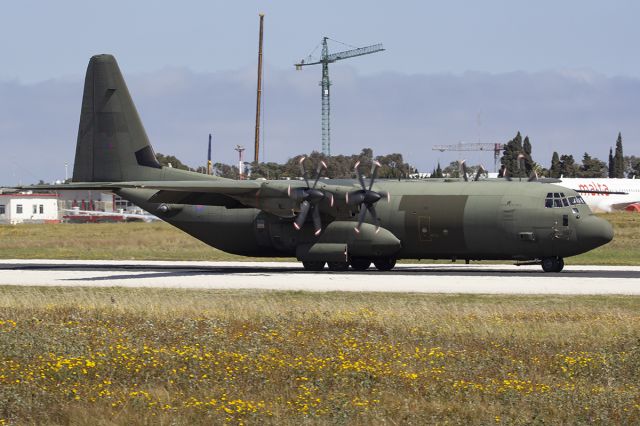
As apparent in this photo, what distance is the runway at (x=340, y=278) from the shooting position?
3522cm

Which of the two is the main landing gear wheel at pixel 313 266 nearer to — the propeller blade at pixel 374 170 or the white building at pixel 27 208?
the propeller blade at pixel 374 170

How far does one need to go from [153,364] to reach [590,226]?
2600 cm

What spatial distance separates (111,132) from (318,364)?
32122mm

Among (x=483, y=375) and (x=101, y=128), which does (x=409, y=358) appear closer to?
(x=483, y=375)

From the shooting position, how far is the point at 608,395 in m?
15.8

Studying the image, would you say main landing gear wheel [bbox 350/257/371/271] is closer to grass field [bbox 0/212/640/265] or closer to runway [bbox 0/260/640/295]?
runway [bbox 0/260/640/295]

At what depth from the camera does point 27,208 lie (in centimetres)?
14600

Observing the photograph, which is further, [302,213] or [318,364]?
[302,213]

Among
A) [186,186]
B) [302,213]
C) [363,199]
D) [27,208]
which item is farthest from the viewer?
[27,208]

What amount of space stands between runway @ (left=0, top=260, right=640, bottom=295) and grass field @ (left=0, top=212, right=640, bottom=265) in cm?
885

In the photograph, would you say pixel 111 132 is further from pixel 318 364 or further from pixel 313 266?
pixel 318 364

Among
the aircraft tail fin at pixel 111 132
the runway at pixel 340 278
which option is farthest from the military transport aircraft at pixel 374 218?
the aircraft tail fin at pixel 111 132

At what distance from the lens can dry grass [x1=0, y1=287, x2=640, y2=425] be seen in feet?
48.9

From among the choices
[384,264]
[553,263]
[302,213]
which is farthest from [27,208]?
[553,263]
